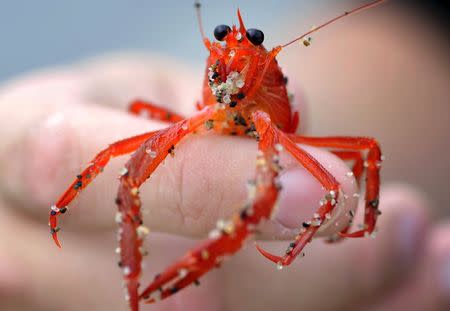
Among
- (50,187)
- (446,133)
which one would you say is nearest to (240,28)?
(50,187)

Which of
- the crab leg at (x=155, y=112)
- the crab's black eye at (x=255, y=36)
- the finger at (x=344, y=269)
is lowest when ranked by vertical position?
the finger at (x=344, y=269)

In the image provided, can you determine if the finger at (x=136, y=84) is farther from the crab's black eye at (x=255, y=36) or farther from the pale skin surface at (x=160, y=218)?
the crab's black eye at (x=255, y=36)

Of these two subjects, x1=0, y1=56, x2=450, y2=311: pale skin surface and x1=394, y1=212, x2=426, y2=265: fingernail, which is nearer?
x1=0, y1=56, x2=450, y2=311: pale skin surface

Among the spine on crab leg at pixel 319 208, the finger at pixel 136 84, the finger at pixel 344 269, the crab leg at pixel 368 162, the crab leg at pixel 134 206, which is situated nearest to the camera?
the crab leg at pixel 134 206

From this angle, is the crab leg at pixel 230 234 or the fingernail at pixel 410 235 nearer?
the crab leg at pixel 230 234

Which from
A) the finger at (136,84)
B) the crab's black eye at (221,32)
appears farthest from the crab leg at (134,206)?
the finger at (136,84)

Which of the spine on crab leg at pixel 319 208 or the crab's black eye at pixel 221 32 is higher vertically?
the crab's black eye at pixel 221 32

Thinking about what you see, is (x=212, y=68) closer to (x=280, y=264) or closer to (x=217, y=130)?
(x=217, y=130)

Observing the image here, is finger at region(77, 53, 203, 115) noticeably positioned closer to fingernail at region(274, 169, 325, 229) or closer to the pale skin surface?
the pale skin surface

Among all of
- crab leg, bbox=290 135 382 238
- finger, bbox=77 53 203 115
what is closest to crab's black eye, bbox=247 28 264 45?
crab leg, bbox=290 135 382 238
